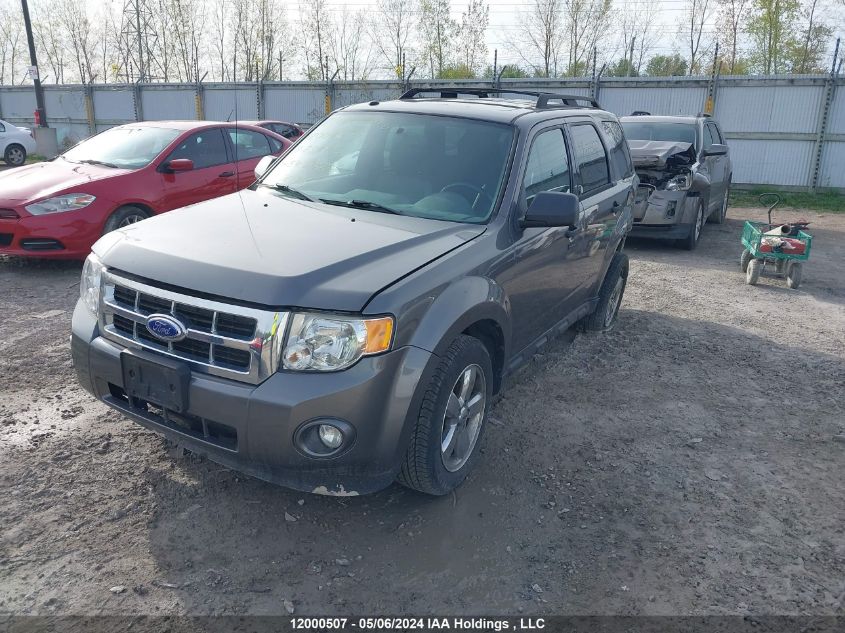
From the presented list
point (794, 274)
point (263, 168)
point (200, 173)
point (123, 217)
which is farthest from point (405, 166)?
point (794, 274)

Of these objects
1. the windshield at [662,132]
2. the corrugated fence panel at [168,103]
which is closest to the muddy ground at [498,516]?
the windshield at [662,132]

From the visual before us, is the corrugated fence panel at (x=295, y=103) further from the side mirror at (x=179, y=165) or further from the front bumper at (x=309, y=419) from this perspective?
the front bumper at (x=309, y=419)

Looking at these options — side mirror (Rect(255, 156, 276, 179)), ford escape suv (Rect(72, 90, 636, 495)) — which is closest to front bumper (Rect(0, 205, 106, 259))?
side mirror (Rect(255, 156, 276, 179))

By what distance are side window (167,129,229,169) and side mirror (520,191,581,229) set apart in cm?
558

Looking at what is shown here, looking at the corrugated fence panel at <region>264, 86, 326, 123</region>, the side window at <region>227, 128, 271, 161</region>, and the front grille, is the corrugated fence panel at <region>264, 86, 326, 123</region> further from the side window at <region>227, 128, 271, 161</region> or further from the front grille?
the front grille

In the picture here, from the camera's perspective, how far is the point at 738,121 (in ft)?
55.5

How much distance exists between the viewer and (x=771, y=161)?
16719mm

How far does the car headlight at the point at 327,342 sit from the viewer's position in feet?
8.87

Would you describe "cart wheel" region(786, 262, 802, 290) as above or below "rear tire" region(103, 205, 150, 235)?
below

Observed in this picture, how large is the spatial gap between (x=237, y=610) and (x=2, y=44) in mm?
57908

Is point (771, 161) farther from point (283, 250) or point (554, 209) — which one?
point (283, 250)

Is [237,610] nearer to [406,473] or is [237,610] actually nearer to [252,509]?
[252,509]

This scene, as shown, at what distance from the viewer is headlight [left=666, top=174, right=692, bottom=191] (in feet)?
30.5

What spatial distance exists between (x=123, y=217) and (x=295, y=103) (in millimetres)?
14849
